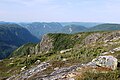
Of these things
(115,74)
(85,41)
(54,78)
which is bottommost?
(85,41)

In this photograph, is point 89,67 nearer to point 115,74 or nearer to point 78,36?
point 115,74

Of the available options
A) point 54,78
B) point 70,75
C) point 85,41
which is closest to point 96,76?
point 70,75

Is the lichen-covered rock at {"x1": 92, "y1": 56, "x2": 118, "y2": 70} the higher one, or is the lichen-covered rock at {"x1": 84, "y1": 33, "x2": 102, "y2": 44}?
the lichen-covered rock at {"x1": 92, "y1": 56, "x2": 118, "y2": 70}

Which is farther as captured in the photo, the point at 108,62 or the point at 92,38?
the point at 92,38

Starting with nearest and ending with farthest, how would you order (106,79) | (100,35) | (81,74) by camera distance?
(106,79) → (81,74) → (100,35)

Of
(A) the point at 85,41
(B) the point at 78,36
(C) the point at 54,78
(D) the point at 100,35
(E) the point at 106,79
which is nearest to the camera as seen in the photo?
(E) the point at 106,79

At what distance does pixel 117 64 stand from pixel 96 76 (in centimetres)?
376

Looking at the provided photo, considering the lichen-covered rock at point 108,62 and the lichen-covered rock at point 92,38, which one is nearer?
the lichen-covered rock at point 108,62

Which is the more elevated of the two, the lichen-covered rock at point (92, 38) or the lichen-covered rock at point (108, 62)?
the lichen-covered rock at point (108, 62)

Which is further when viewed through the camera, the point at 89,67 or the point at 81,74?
the point at 89,67

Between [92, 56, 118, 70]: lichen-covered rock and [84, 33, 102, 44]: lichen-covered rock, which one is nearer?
[92, 56, 118, 70]: lichen-covered rock

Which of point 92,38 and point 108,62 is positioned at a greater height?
point 108,62

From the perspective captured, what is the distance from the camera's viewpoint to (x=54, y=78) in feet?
90.4

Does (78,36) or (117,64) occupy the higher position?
(117,64)
